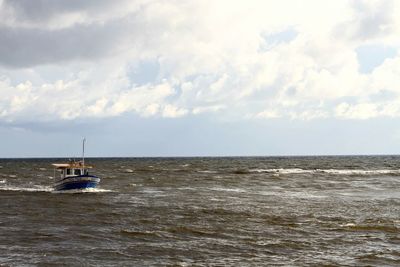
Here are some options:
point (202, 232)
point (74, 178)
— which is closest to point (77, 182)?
point (74, 178)

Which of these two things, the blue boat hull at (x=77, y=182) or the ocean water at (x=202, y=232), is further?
the blue boat hull at (x=77, y=182)

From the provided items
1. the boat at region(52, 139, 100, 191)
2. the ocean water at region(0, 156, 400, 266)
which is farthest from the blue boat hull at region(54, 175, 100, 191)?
the ocean water at region(0, 156, 400, 266)

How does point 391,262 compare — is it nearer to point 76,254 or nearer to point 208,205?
point 76,254

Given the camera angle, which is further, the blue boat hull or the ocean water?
the blue boat hull

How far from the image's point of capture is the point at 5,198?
4206 centimetres

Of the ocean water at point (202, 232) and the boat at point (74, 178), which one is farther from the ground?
the boat at point (74, 178)

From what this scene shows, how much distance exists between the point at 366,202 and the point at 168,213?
15610mm

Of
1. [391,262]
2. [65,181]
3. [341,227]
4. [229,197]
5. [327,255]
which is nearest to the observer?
[391,262]

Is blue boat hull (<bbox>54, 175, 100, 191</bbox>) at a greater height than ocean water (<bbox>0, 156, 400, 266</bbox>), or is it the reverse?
blue boat hull (<bbox>54, 175, 100, 191</bbox>)

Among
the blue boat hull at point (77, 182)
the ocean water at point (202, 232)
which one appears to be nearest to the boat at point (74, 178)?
the blue boat hull at point (77, 182)

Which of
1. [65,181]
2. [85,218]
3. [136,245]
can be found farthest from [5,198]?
[136,245]

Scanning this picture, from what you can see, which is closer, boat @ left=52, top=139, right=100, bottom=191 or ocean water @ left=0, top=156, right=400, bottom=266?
ocean water @ left=0, top=156, right=400, bottom=266

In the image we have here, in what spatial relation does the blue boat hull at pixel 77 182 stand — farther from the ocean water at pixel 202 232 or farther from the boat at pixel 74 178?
the ocean water at pixel 202 232

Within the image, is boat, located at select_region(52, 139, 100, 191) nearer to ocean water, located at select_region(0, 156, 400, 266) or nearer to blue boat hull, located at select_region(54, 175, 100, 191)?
blue boat hull, located at select_region(54, 175, 100, 191)
